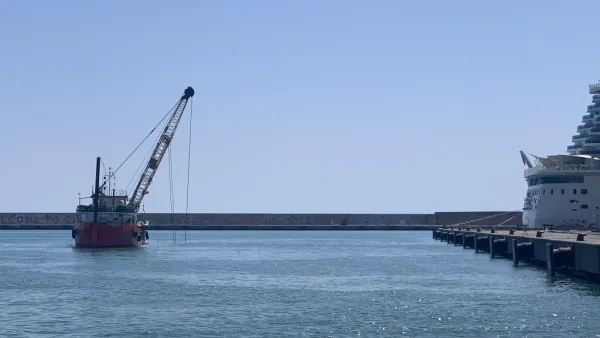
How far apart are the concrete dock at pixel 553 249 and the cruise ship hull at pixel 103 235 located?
40662 millimetres

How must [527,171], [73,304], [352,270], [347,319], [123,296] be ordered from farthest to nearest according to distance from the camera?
[527,171] → [352,270] → [123,296] → [73,304] → [347,319]

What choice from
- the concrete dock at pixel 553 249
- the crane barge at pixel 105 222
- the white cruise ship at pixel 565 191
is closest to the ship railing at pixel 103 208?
the crane barge at pixel 105 222

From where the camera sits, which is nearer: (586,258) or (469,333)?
(469,333)

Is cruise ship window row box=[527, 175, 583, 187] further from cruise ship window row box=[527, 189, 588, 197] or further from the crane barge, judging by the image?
the crane barge

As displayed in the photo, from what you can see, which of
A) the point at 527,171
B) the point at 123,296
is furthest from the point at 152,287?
the point at 527,171

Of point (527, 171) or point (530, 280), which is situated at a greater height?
point (527, 171)

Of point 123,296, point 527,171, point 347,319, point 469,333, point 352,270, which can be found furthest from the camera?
point 527,171

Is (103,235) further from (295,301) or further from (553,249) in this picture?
(295,301)

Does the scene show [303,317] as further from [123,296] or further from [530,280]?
[530,280]

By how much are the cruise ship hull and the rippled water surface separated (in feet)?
84.4

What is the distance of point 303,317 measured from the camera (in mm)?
45062

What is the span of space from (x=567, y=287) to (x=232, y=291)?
20.3 metres

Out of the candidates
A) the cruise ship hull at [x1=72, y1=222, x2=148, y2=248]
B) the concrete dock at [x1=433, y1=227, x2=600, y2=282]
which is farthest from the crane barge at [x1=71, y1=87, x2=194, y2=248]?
the concrete dock at [x1=433, y1=227, x2=600, y2=282]

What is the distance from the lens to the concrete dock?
5928cm
